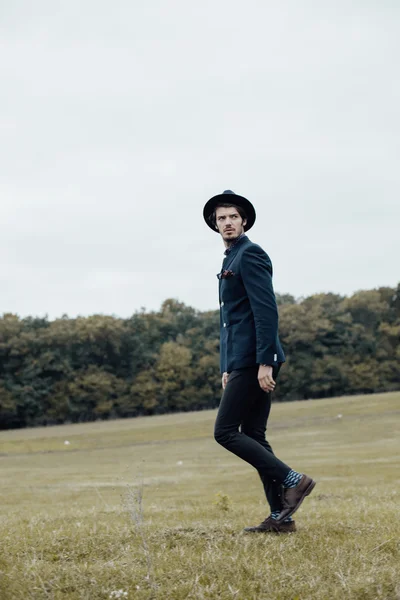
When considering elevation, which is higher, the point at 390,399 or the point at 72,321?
the point at 72,321

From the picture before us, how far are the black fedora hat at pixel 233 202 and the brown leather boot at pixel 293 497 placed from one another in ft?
7.25

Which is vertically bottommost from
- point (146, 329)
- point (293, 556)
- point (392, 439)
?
point (392, 439)

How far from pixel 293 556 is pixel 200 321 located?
8190 centimetres

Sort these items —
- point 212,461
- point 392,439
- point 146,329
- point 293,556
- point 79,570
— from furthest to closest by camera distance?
point 146,329 → point 392,439 → point 212,461 → point 293,556 → point 79,570

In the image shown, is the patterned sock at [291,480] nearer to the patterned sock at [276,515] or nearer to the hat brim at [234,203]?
the patterned sock at [276,515]

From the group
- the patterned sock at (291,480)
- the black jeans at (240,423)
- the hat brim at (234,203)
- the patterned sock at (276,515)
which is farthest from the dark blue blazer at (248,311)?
the patterned sock at (276,515)

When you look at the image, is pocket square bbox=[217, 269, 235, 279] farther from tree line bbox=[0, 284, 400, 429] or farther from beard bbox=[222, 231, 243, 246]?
tree line bbox=[0, 284, 400, 429]

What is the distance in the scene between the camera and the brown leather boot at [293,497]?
214 inches

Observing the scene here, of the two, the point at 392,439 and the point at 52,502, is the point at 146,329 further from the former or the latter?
the point at 52,502

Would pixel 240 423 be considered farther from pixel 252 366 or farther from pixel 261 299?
pixel 261 299

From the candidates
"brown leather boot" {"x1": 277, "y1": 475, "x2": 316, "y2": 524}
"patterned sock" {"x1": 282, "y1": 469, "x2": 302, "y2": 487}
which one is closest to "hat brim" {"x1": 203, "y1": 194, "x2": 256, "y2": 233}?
"patterned sock" {"x1": 282, "y1": 469, "x2": 302, "y2": 487}

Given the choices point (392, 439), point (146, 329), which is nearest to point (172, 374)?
point (146, 329)

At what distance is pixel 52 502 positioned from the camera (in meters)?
14.4

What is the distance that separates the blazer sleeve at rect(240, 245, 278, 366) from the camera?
205 inches
